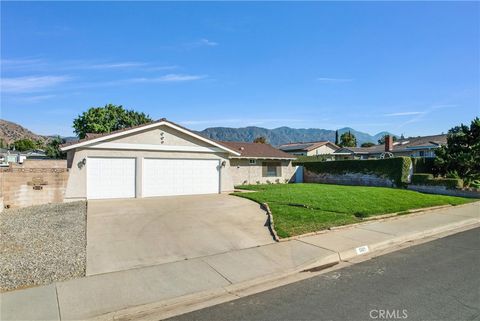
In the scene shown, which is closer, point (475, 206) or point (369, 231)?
point (369, 231)

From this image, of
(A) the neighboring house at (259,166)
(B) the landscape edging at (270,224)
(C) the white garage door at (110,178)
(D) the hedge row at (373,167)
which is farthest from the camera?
(A) the neighboring house at (259,166)

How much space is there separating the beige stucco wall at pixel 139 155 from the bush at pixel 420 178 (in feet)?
45.0

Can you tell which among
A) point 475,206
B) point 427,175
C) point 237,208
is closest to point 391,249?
point 237,208

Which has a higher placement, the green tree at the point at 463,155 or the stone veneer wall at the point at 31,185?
the green tree at the point at 463,155

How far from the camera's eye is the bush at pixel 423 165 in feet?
81.3

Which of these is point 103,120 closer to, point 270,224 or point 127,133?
point 127,133

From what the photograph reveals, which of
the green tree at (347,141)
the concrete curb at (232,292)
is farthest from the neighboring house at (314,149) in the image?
the concrete curb at (232,292)

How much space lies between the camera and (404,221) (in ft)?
38.6

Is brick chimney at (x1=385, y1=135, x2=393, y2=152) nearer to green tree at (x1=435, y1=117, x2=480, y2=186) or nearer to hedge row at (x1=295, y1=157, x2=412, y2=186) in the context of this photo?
hedge row at (x1=295, y1=157, x2=412, y2=186)

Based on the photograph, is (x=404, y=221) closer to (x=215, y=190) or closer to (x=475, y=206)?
(x=475, y=206)

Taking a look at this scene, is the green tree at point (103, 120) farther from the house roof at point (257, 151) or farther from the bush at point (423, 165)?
the bush at point (423, 165)

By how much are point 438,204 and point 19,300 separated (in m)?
16.5

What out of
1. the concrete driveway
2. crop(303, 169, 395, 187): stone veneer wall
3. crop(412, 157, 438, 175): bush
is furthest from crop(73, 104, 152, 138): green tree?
crop(412, 157, 438, 175): bush

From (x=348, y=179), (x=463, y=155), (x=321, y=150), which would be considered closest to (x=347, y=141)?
(x=321, y=150)
